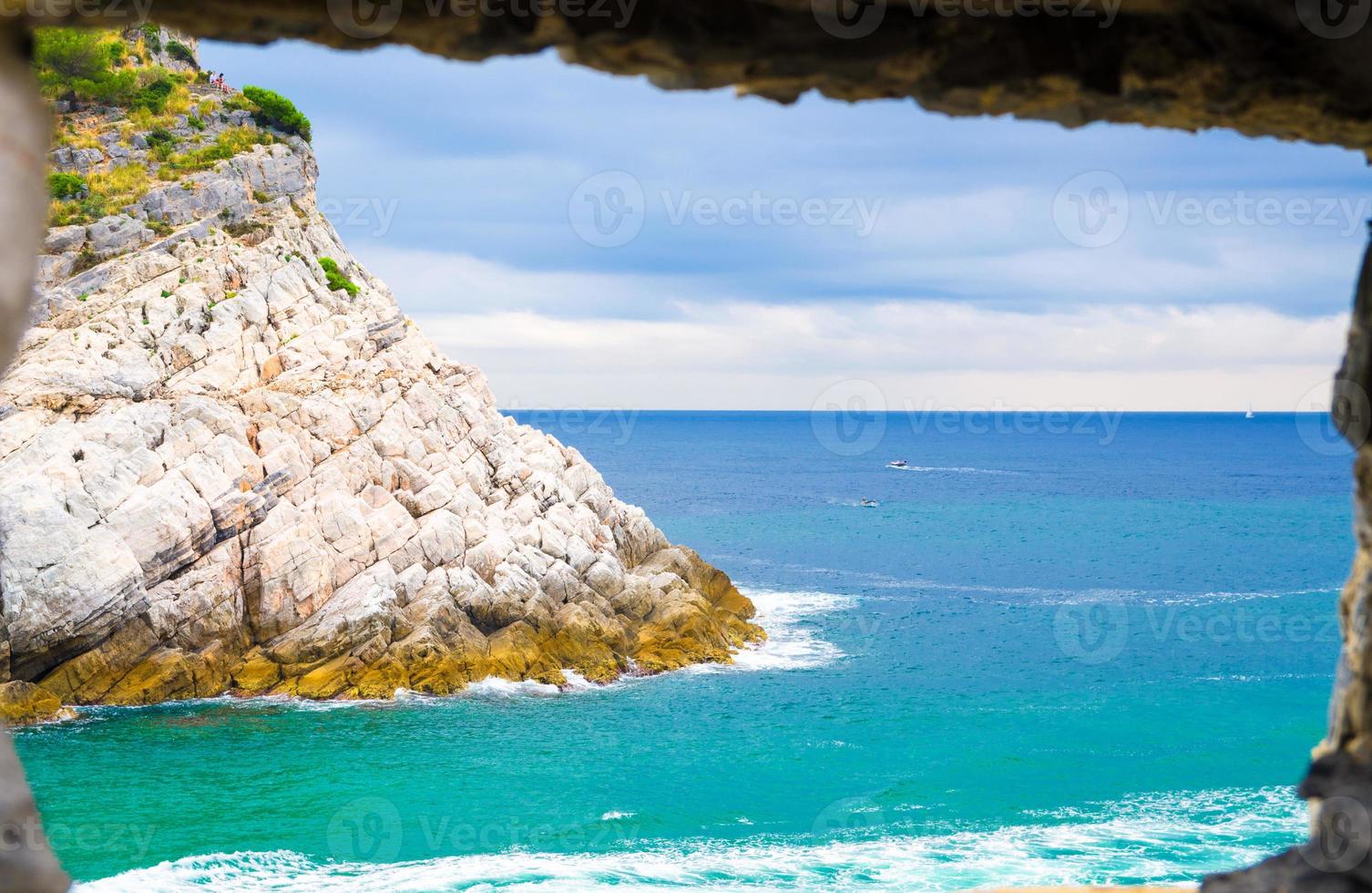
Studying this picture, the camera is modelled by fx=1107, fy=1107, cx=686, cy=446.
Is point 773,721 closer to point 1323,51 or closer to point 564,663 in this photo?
point 564,663

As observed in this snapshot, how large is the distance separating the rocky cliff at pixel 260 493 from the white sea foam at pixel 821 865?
1098 centimetres

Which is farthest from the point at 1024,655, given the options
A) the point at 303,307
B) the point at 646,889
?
the point at 303,307

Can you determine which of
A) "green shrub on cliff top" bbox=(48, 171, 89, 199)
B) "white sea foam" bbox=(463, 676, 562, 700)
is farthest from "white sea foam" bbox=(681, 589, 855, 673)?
"green shrub on cliff top" bbox=(48, 171, 89, 199)

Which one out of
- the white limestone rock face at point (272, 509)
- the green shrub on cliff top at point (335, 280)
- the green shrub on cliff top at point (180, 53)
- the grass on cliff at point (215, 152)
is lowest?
the white limestone rock face at point (272, 509)

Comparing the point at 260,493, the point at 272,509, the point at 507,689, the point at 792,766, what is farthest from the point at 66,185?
the point at 792,766

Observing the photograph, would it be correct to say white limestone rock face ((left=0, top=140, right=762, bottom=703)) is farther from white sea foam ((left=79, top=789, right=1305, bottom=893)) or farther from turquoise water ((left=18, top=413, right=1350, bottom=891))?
white sea foam ((left=79, top=789, right=1305, bottom=893))

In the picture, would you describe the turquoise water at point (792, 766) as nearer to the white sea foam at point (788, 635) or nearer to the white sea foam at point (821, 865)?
the white sea foam at point (821, 865)

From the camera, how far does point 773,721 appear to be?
113 feet

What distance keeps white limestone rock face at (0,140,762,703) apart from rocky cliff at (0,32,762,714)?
0.08 meters

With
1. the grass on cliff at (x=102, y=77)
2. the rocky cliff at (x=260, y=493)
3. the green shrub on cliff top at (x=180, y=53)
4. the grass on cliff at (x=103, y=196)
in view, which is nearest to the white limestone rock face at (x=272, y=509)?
the rocky cliff at (x=260, y=493)

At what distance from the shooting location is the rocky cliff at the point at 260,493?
107 feet

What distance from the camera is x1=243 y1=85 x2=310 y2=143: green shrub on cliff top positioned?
1946 inches

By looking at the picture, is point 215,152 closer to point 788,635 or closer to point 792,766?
point 788,635

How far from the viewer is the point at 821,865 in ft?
78.3
